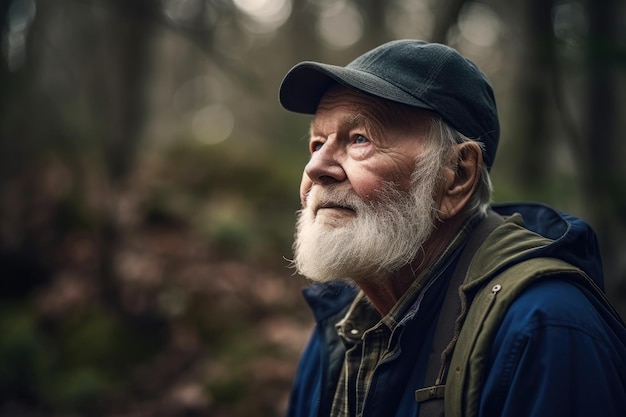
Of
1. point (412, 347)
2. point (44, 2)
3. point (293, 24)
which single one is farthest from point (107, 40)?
point (293, 24)

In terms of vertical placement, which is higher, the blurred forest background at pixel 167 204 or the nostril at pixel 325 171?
the blurred forest background at pixel 167 204

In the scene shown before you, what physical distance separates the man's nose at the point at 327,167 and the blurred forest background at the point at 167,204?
6.61 feet

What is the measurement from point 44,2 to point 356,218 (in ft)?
20.9

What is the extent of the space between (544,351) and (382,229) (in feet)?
2.71

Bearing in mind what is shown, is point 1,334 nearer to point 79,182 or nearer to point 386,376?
point 79,182

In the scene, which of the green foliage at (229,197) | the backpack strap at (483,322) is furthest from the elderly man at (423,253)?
the green foliage at (229,197)

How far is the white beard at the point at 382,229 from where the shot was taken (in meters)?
2.24

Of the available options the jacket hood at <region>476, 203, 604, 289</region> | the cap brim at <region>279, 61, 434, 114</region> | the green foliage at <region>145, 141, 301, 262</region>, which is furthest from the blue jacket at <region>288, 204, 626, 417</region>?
the green foliage at <region>145, 141, 301, 262</region>

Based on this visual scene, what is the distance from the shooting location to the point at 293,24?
13.9 meters

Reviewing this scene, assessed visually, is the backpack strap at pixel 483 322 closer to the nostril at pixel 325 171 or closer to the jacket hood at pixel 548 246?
the jacket hood at pixel 548 246

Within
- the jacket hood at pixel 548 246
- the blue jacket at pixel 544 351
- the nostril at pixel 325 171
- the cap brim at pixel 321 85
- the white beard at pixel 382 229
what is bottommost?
the blue jacket at pixel 544 351

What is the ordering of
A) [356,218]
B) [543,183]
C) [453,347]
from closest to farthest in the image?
[453,347], [356,218], [543,183]

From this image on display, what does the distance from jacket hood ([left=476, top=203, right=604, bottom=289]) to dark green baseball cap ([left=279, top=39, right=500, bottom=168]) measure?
15.9 inches

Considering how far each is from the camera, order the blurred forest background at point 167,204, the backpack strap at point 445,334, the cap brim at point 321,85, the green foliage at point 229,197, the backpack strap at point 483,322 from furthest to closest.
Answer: the green foliage at point 229,197 → the blurred forest background at point 167,204 → the cap brim at point 321,85 → the backpack strap at point 445,334 → the backpack strap at point 483,322
